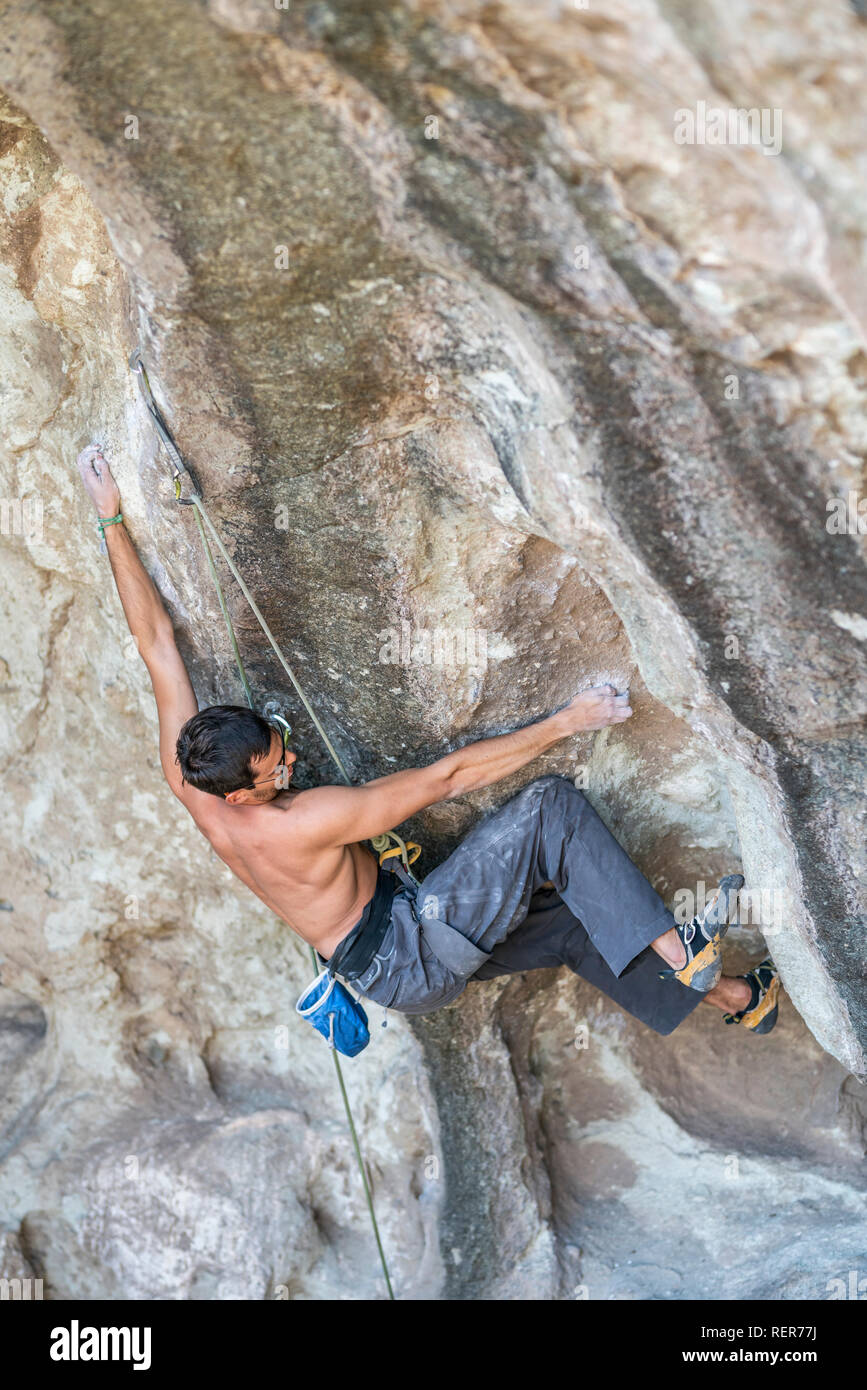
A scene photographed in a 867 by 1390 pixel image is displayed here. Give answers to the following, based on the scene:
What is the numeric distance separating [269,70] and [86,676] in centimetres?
211

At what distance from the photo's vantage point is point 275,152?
2.12 metres

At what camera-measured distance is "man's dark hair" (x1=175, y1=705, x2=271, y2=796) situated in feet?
9.41

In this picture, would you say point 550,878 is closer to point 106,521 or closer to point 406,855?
point 406,855

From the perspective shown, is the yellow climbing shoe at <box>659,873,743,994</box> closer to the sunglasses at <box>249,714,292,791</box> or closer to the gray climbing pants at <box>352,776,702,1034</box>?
the gray climbing pants at <box>352,776,702,1034</box>

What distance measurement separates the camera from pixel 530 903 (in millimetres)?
3422

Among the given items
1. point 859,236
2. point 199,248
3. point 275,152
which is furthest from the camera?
point 199,248

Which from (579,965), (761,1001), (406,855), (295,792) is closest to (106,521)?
(295,792)

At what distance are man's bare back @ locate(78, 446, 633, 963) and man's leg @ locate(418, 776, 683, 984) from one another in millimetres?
186

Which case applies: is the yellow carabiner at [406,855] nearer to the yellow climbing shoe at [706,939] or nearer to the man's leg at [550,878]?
the man's leg at [550,878]

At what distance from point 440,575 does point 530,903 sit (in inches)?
44.3

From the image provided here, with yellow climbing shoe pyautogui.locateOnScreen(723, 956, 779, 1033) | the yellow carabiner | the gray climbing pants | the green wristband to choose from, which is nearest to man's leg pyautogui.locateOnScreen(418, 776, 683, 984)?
the gray climbing pants

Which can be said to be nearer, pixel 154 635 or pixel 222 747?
pixel 222 747

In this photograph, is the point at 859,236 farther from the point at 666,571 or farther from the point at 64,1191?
the point at 64,1191
